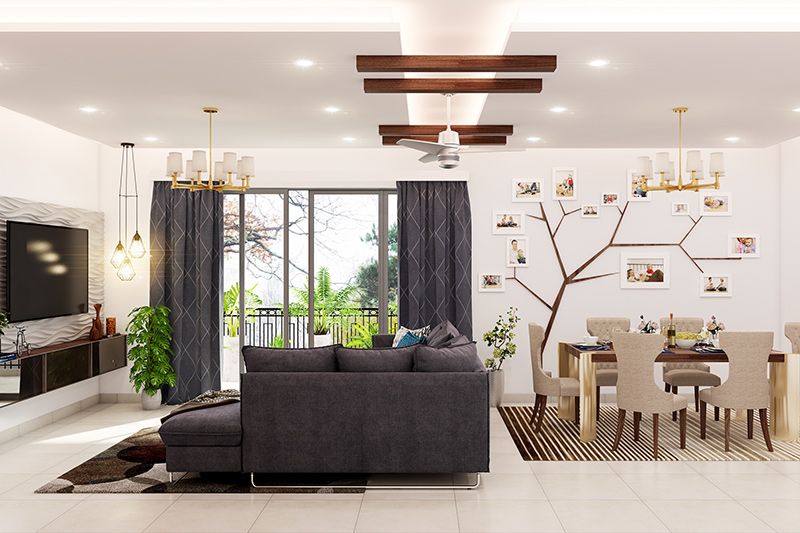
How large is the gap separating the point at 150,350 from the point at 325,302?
201 centimetres

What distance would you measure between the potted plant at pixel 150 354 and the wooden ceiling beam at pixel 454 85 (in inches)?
158

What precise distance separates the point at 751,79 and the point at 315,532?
415cm

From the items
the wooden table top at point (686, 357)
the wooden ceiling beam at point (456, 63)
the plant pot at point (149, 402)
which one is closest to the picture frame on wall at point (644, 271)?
the wooden table top at point (686, 357)

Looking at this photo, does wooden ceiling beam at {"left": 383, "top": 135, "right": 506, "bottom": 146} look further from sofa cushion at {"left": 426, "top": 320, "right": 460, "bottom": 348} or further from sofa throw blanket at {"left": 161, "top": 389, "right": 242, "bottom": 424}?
sofa throw blanket at {"left": 161, "top": 389, "right": 242, "bottom": 424}

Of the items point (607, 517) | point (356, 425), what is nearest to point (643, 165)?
point (607, 517)

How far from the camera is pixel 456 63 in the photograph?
391 cm

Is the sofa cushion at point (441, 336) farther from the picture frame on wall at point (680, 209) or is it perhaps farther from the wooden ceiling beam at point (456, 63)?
the picture frame on wall at point (680, 209)

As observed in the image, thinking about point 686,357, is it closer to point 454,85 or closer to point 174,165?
point 454,85

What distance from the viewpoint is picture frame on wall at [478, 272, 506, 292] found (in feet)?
24.0

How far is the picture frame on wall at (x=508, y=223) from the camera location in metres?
7.31

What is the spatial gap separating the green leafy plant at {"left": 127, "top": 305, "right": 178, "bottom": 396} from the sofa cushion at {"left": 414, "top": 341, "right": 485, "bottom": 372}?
12.0ft

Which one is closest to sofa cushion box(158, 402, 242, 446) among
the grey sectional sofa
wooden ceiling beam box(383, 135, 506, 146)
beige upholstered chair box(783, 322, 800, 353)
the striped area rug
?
the grey sectional sofa

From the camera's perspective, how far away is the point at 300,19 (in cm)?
361

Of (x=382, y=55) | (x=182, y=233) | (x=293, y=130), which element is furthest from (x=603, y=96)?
(x=182, y=233)
